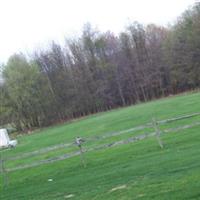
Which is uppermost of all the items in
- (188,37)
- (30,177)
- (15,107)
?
(188,37)

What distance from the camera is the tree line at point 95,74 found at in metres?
64.4

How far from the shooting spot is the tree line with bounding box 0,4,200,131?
64.4 meters

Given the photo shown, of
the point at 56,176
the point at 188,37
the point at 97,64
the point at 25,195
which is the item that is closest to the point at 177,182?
the point at 25,195

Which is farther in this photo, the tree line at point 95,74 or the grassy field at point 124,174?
the tree line at point 95,74

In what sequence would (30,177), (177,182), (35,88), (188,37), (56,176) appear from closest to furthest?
1. (177,182)
2. (56,176)
3. (30,177)
4. (188,37)
5. (35,88)

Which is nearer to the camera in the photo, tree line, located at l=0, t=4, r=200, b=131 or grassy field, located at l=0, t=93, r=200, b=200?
grassy field, located at l=0, t=93, r=200, b=200

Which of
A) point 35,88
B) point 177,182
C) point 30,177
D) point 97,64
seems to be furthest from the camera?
point 97,64

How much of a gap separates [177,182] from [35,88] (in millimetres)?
60207

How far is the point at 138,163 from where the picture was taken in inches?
509

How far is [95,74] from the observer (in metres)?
73.1

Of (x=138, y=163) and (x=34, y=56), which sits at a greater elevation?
(x=34, y=56)

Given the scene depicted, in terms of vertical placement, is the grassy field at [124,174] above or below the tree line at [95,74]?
below

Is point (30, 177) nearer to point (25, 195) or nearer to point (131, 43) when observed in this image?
point (25, 195)

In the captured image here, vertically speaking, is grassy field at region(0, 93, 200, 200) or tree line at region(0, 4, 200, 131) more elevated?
tree line at region(0, 4, 200, 131)
